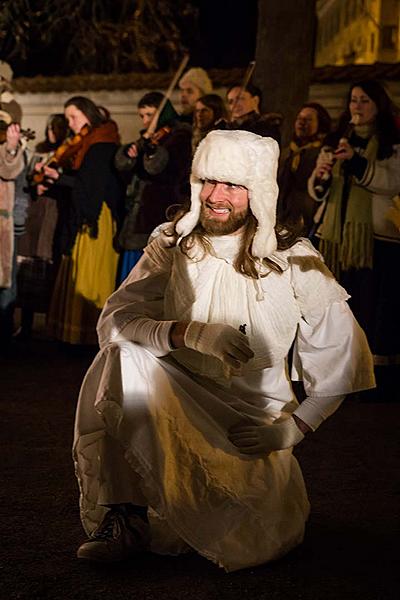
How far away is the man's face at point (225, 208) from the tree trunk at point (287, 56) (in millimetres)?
5061

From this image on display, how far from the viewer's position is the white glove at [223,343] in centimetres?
395

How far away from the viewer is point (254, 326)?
4.25 m

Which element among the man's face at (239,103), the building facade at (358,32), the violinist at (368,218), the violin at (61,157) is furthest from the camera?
the building facade at (358,32)

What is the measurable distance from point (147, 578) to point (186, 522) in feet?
0.69

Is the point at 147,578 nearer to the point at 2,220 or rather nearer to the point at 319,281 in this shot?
the point at 319,281

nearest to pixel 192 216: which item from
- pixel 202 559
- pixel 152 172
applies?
pixel 202 559

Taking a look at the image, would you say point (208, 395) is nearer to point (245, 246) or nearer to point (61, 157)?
point (245, 246)

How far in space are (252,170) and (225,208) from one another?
16 cm

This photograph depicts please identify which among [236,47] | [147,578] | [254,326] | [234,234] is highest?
[236,47]

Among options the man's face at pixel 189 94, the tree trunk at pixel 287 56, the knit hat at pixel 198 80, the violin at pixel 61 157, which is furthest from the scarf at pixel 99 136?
the tree trunk at pixel 287 56

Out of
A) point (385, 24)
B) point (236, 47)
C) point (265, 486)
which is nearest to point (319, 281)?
point (265, 486)

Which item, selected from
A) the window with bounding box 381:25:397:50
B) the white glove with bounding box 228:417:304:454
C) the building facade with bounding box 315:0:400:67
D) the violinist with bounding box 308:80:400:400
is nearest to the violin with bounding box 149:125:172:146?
the violinist with bounding box 308:80:400:400

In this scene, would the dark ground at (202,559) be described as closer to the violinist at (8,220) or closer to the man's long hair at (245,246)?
the man's long hair at (245,246)

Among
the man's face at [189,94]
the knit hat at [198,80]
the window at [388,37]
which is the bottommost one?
the man's face at [189,94]
